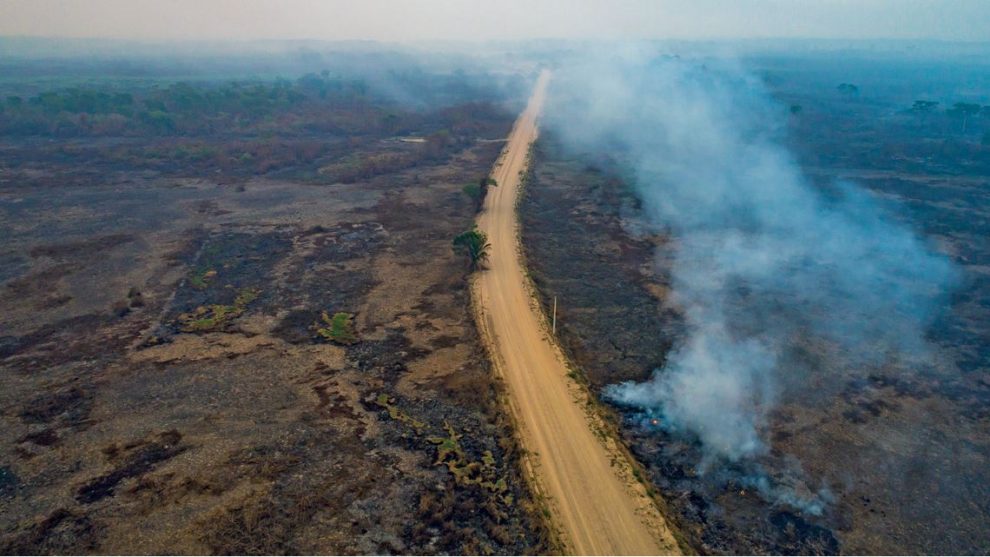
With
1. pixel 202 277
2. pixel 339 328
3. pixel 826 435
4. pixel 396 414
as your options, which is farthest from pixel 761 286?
pixel 202 277

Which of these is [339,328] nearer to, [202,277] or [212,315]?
[212,315]

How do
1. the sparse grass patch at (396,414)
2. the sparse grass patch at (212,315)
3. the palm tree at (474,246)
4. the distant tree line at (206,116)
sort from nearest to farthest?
the sparse grass patch at (396,414) < the sparse grass patch at (212,315) < the palm tree at (474,246) < the distant tree line at (206,116)

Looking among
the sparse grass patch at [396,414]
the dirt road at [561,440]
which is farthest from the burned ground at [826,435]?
the sparse grass patch at [396,414]

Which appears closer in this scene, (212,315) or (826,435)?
(826,435)

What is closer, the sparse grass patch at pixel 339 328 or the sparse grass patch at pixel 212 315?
the sparse grass patch at pixel 339 328

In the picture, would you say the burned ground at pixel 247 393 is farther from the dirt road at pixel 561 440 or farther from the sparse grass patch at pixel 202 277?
the dirt road at pixel 561 440

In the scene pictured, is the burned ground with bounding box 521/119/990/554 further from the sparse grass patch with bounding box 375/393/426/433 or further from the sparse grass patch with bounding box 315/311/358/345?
the sparse grass patch with bounding box 315/311/358/345

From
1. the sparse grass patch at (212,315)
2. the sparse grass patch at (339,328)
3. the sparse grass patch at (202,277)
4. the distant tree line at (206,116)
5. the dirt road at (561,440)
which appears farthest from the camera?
the distant tree line at (206,116)
